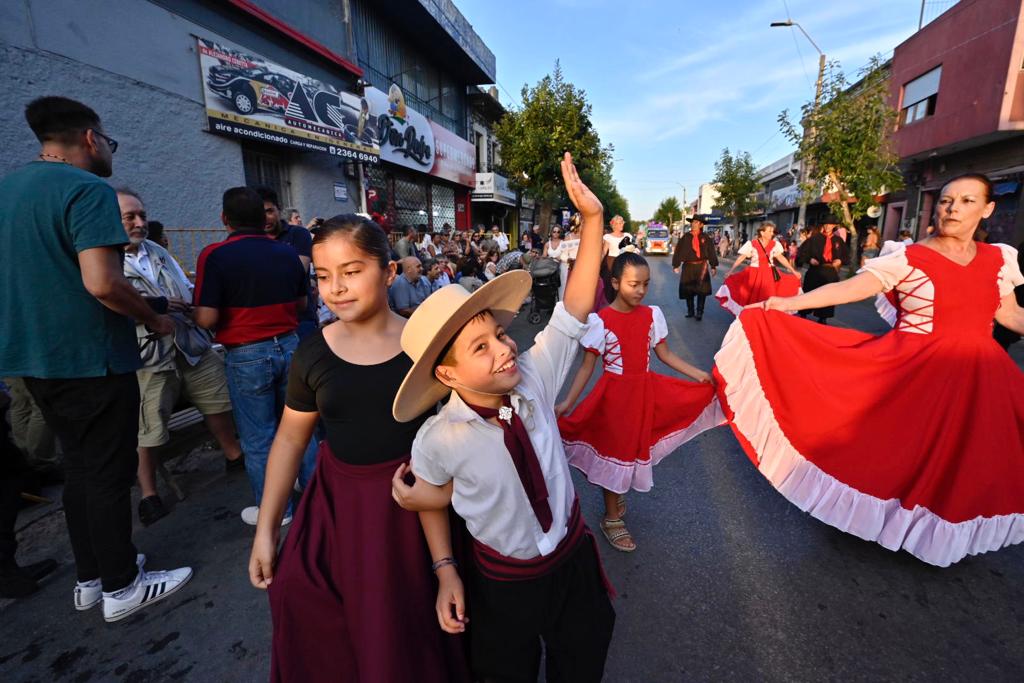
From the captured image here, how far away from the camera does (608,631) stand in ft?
5.18

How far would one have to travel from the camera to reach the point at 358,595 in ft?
4.84

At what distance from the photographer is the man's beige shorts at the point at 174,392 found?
11.0ft

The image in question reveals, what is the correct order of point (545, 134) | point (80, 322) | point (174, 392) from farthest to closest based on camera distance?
point (545, 134), point (174, 392), point (80, 322)

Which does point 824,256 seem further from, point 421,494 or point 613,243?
point 421,494

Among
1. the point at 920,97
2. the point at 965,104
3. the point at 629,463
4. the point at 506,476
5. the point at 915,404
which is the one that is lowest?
the point at 629,463

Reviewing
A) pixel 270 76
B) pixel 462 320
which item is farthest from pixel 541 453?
pixel 270 76

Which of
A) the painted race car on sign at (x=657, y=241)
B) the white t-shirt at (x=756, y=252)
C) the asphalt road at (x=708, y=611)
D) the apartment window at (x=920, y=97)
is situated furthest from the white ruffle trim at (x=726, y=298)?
the painted race car on sign at (x=657, y=241)

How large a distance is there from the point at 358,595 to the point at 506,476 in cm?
63

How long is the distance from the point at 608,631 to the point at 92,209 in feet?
8.63

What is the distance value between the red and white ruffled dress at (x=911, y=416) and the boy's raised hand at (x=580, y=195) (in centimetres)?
181

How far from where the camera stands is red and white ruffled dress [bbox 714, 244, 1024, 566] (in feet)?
8.00

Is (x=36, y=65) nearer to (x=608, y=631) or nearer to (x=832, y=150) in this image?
(x=608, y=631)

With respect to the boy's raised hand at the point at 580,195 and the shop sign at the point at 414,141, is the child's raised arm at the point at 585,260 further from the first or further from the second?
the shop sign at the point at 414,141

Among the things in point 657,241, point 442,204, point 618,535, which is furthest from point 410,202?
point 657,241
